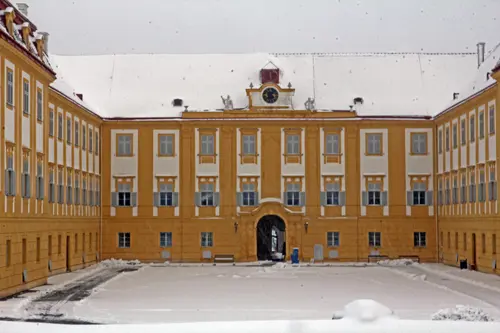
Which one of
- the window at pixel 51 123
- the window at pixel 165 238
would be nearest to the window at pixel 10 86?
the window at pixel 51 123

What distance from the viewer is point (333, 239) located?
5578 cm

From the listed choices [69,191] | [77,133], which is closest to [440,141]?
[77,133]

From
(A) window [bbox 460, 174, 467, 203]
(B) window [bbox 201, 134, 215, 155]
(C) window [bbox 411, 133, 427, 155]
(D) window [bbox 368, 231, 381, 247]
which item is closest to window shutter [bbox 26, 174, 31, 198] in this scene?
(B) window [bbox 201, 134, 215, 155]

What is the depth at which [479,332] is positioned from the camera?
755 inches

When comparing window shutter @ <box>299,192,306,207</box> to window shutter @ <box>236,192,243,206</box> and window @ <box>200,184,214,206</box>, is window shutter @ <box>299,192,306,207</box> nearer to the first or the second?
window shutter @ <box>236,192,243,206</box>

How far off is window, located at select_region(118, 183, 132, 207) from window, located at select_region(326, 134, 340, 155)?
1270 centimetres

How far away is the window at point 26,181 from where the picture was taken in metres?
35.0

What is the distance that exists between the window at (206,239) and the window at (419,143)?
1366 cm

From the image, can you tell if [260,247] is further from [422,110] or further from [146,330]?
[146,330]

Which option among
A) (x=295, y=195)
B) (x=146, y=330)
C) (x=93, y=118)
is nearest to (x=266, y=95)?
(x=295, y=195)

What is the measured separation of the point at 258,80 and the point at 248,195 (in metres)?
7.90

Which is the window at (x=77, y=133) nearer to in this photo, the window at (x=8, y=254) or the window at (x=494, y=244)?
the window at (x=8, y=254)

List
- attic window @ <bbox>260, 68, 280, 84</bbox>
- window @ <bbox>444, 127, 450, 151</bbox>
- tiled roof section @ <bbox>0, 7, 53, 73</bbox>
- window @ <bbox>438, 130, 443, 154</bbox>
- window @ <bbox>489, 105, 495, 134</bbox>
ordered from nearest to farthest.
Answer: tiled roof section @ <bbox>0, 7, 53, 73</bbox>
window @ <bbox>489, 105, 495, 134</bbox>
window @ <bbox>444, 127, 450, 151</bbox>
window @ <bbox>438, 130, 443, 154</bbox>
attic window @ <bbox>260, 68, 280, 84</bbox>

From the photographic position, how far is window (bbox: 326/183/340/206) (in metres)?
56.2
